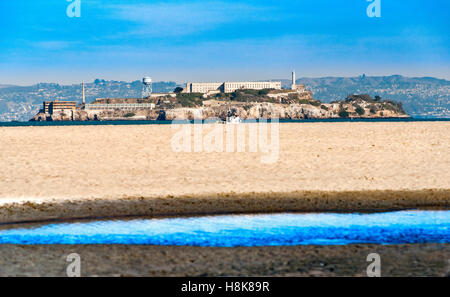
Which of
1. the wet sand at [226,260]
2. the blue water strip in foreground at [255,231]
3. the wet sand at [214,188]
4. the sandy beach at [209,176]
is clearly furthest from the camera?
the sandy beach at [209,176]

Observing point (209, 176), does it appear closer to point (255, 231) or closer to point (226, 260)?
point (255, 231)

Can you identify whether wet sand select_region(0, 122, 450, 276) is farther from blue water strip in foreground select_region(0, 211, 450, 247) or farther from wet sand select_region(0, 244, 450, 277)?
blue water strip in foreground select_region(0, 211, 450, 247)

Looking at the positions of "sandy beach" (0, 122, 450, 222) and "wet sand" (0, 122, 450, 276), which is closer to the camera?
"wet sand" (0, 122, 450, 276)

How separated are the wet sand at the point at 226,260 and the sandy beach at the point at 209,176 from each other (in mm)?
4109

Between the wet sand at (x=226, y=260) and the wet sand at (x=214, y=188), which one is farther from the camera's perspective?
the wet sand at (x=214, y=188)

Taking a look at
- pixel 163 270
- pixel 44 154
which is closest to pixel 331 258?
pixel 163 270

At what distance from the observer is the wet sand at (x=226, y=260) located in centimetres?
812

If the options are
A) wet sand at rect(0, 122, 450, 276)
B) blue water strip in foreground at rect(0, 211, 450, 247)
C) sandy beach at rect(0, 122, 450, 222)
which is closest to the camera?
wet sand at rect(0, 122, 450, 276)

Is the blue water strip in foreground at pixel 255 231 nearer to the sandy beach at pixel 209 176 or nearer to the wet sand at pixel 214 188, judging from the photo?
the wet sand at pixel 214 188

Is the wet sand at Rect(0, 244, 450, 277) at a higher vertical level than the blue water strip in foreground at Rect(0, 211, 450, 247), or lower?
higher

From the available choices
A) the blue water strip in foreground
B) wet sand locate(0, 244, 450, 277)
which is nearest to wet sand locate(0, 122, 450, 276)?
wet sand locate(0, 244, 450, 277)

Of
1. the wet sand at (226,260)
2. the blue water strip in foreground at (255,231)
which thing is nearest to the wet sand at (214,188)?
the wet sand at (226,260)

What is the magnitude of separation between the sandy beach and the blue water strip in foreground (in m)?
1.13

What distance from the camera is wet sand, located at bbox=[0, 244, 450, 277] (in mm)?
8117
